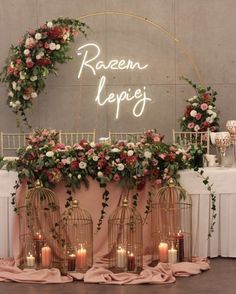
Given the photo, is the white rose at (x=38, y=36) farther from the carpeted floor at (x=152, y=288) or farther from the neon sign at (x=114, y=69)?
the carpeted floor at (x=152, y=288)

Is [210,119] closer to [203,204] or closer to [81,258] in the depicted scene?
[203,204]

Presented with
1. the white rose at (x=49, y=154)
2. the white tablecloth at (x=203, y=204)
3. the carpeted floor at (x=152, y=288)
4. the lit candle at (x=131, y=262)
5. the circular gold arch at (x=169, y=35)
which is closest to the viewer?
the carpeted floor at (x=152, y=288)

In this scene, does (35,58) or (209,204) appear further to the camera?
(35,58)

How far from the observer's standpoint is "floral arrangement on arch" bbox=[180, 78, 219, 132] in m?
6.26

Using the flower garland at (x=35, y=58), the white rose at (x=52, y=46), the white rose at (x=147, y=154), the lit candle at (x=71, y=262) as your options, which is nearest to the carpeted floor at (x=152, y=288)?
the lit candle at (x=71, y=262)

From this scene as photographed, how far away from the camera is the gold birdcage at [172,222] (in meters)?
4.47

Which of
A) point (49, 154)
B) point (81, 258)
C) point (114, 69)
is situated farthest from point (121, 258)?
point (114, 69)

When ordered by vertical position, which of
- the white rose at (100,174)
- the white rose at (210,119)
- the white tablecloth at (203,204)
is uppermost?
the white rose at (210,119)

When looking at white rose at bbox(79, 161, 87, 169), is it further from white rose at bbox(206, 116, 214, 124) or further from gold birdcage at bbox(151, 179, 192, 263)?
white rose at bbox(206, 116, 214, 124)

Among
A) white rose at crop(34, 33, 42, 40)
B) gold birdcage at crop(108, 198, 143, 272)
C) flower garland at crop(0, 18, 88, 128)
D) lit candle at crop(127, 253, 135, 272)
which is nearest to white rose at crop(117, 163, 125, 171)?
gold birdcage at crop(108, 198, 143, 272)

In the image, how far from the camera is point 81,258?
14.1 ft

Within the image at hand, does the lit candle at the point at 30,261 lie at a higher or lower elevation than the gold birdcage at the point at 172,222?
lower

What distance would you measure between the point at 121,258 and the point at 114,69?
3.32 metres

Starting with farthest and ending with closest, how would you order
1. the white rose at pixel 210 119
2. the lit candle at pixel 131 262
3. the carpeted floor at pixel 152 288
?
the white rose at pixel 210 119
the lit candle at pixel 131 262
the carpeted floor at pixel 152 288
